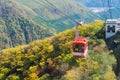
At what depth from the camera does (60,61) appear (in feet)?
240

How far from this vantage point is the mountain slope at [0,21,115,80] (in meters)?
62.0

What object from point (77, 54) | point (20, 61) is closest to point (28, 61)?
point (20, 61)

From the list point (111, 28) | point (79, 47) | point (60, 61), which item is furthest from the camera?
point (111, 28)

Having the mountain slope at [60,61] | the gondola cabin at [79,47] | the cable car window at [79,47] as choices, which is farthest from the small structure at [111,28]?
the cable car window at [79,47]

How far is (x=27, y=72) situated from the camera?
77938 millimetres

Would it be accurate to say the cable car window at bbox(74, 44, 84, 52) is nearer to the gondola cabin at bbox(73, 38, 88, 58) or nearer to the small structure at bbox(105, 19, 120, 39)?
the gondola cabin at bbox(73, 38, 88, 58)

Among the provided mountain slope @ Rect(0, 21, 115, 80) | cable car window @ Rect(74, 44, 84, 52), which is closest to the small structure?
mountain slope @ Rect(0, 21, 115, 80)

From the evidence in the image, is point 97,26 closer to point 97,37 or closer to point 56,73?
point 97,37

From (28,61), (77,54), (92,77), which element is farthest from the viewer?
(28,61)

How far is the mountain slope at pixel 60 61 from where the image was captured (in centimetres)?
6200

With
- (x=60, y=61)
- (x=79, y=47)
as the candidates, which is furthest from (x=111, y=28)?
(x=79, y=47)

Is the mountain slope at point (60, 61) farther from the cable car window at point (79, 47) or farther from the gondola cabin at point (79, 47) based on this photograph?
the cable car window at point (79, 47)

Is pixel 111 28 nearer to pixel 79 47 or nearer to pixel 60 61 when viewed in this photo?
pixel 60 61

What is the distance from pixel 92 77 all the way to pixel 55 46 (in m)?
27.7
